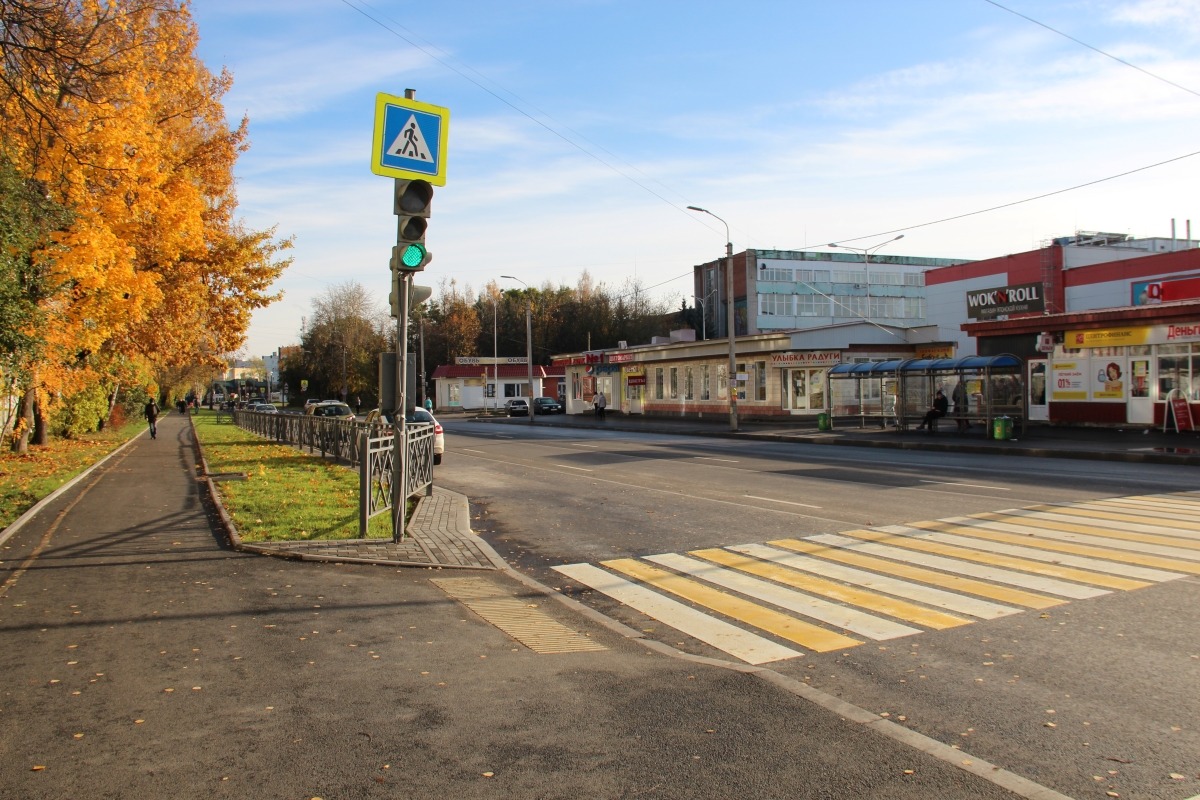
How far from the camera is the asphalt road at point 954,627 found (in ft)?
14.4

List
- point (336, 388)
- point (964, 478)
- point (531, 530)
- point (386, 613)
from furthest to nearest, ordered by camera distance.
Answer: point (336, 388), point (964, 478), point (531, 530), point (386, 613)

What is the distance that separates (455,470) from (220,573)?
1302 cm

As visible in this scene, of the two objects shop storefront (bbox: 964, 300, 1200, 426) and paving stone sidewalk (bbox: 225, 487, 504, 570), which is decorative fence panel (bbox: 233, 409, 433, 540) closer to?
paving stone sidewalk (bbox: 225, 487, 504, 570)

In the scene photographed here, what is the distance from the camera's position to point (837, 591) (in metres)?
7.76

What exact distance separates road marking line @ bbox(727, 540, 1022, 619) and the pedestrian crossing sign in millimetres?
5699

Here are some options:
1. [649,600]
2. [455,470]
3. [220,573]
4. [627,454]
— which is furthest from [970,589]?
[627,454]

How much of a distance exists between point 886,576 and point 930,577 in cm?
40

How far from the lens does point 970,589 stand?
25.1 ft

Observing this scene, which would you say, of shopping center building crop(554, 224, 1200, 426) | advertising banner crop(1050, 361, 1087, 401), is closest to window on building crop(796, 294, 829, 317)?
shopping center building crop(554, 224, 1200, 426)

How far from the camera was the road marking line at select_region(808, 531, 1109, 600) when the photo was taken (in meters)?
7.50

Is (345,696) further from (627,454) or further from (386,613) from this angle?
(627,454)

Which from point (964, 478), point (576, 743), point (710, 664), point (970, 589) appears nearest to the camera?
point (576, 743)

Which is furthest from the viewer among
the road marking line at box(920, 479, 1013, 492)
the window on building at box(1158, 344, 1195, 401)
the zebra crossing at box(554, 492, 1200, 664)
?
the window on building at box(1158, 344, 1195, 401)

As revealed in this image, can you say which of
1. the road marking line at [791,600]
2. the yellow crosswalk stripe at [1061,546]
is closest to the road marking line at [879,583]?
the road marking line at [791,600]
